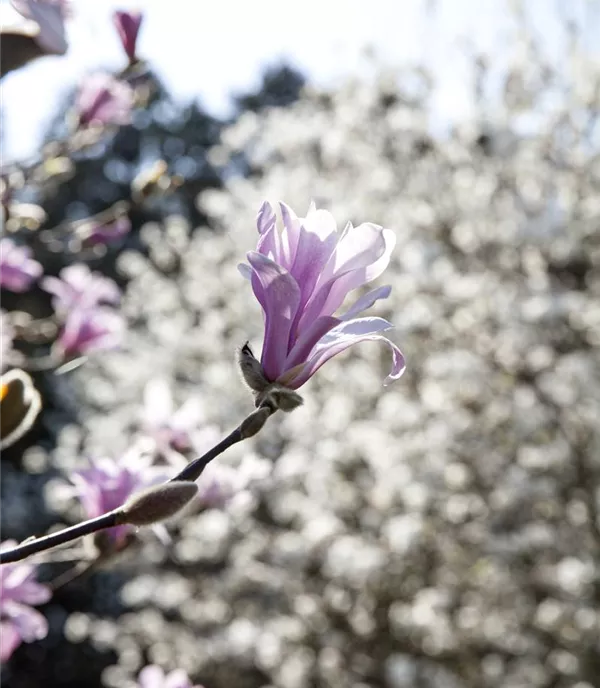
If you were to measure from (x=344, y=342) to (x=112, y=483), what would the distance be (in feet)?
1.54

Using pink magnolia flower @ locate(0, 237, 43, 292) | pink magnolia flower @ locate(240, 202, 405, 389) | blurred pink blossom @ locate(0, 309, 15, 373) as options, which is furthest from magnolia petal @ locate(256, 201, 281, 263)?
pink magnolia flower @ locate(0, 237, 43, 292)

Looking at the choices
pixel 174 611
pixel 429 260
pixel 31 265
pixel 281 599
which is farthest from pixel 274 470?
pixel 31 265

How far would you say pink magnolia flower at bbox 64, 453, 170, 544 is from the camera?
1.02 metres

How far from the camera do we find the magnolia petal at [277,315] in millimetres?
661

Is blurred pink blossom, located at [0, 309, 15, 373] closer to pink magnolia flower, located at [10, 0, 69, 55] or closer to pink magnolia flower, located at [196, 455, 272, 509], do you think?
pink magnolia flower, located at [196, 455, 272, 509]

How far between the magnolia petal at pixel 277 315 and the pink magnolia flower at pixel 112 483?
15.4 inches

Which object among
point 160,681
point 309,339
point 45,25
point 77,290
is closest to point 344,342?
point 309,339

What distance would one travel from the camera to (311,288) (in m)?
0.70

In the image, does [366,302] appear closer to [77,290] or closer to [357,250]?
[357,250]

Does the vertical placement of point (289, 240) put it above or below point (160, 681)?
above

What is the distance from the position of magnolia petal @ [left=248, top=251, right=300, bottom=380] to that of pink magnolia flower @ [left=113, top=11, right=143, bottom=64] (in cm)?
80

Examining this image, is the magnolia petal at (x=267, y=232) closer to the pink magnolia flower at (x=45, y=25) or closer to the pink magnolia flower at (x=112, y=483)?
the pink magnolia flower at (x=45, y=25)

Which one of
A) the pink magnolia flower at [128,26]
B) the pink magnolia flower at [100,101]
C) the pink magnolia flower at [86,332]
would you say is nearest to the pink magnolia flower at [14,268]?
the pink magnolia flower at [86,332]

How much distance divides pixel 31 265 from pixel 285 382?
3.19 ft
